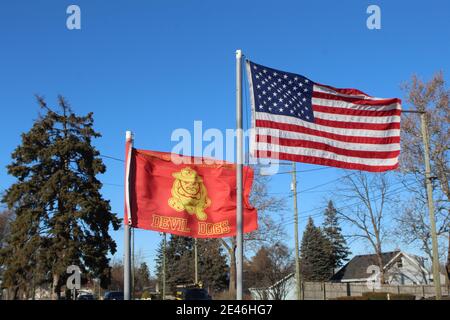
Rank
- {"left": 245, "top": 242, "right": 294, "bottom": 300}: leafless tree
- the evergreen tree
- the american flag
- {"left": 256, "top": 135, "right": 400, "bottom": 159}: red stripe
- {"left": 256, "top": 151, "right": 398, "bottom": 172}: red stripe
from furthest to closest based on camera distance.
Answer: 1. the evergreen tree
2. {"left": 245, "top": 242, "right": 294, "bottom": 300}: leafless tree
3. the american flag
4. {"left": 256, "top": 135, "right": 400, "bottom": 159}: red stripe
5. {"left": 256, "top": 151, "right": 398, "bottom": 172}: red stripe

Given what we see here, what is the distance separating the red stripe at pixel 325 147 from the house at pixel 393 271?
198 feet

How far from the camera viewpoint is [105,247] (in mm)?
43531

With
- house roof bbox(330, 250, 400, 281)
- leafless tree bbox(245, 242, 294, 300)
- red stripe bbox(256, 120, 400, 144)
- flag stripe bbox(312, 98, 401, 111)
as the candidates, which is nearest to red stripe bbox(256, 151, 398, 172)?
red stripe bbox(256, 120, 400, 144)

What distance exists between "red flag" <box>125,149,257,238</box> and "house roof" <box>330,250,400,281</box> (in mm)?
64395

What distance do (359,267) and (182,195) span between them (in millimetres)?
68677

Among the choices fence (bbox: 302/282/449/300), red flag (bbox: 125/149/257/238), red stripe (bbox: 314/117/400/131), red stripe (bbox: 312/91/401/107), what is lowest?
fence (bbox: 302/282/449/300)

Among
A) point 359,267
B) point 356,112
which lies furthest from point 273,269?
point 359,267

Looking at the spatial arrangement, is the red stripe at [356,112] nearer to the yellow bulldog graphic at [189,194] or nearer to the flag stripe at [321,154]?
the flag stripe at [321,154]

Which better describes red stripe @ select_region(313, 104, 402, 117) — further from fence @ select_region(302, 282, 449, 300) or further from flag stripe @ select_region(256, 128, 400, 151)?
fence @ select_region(302, 282, 449, 300)

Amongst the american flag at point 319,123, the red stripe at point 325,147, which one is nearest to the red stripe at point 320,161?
the american flag at point 319,123

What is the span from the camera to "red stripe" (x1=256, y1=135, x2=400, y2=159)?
10832 mm
